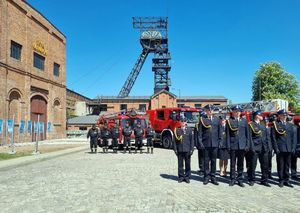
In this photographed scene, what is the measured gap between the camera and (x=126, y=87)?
74.5 m

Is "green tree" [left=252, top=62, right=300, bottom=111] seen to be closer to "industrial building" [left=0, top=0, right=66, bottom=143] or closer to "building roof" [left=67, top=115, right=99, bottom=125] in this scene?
"building roof" [left=67, top=115, right=99, bottom=125]

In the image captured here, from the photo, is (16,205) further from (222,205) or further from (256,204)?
(256,204)

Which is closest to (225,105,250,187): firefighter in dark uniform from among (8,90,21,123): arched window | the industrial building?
the industrial building

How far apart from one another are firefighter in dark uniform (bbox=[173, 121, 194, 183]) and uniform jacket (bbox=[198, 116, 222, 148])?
0.39 metres

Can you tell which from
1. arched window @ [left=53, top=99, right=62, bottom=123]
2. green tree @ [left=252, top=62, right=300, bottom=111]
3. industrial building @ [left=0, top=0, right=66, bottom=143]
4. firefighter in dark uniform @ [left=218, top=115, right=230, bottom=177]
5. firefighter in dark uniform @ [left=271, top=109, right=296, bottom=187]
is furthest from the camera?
green tree @ [left=252, top=62, right=300, bottom=111]

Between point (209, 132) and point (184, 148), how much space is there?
2.85ft

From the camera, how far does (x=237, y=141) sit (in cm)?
961

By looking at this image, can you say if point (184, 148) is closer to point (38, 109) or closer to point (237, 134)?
point (237, 134)

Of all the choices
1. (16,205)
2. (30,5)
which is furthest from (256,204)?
(30,5)

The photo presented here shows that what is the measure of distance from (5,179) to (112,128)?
11.8 m

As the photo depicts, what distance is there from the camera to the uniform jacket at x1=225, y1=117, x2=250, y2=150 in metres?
9.55

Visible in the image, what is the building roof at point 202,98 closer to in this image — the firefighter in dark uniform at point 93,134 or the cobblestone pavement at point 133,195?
the firefighter in dark uniform at point 93,134

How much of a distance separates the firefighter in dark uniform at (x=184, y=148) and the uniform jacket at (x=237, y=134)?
3.61ft

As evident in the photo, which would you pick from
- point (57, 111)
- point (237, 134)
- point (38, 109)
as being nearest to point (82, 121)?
point (57, 111)
